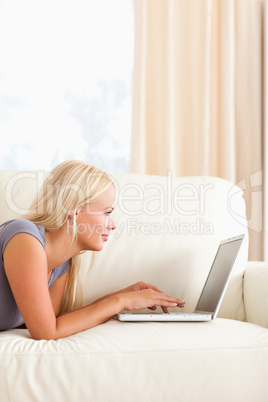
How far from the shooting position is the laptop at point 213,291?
147 cm

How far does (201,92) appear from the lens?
2.77 meters

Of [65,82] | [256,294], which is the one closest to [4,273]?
[256,294]

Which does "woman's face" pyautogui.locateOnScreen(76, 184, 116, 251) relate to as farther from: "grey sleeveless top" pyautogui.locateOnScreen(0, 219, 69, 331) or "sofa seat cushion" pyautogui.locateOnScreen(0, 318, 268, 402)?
"sofa seat cushion" pyautogui.locateOnScreen(0, 318, 268, 402)

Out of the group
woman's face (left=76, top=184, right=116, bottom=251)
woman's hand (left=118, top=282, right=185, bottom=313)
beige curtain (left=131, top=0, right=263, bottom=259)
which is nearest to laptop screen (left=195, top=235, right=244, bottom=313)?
woman's hand (left=118, top=282, right=185, bottom=313)

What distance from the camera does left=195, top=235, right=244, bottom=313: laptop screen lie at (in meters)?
1.51

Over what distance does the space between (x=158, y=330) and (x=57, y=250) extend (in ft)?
1.27

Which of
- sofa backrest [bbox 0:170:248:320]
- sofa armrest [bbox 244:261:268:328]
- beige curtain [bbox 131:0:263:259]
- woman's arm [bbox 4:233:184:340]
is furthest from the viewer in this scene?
beige curtain [bbox 131:0:263:259]

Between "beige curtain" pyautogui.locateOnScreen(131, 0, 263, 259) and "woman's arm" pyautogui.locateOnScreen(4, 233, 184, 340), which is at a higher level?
"beige curtain" pyautogui.locateOnScreen(131, 0, 263, 259)

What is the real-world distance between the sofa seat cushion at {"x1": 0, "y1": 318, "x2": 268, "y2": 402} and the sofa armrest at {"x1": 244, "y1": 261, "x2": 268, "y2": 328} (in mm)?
293

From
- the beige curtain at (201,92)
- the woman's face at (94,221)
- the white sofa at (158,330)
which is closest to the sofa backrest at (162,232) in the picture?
the white sofa at (158,330)

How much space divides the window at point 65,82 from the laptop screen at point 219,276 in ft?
4.09

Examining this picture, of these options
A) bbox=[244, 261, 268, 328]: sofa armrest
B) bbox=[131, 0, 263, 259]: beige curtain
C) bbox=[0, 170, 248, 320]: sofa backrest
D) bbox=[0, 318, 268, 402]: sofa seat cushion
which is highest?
bbox=[131, 0, 263, 259]: beige curtain

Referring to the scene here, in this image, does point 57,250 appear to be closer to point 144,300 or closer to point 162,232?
point 144,300

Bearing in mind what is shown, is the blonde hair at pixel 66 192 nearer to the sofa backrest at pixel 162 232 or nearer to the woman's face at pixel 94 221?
the woman's face at pixel 94 221
